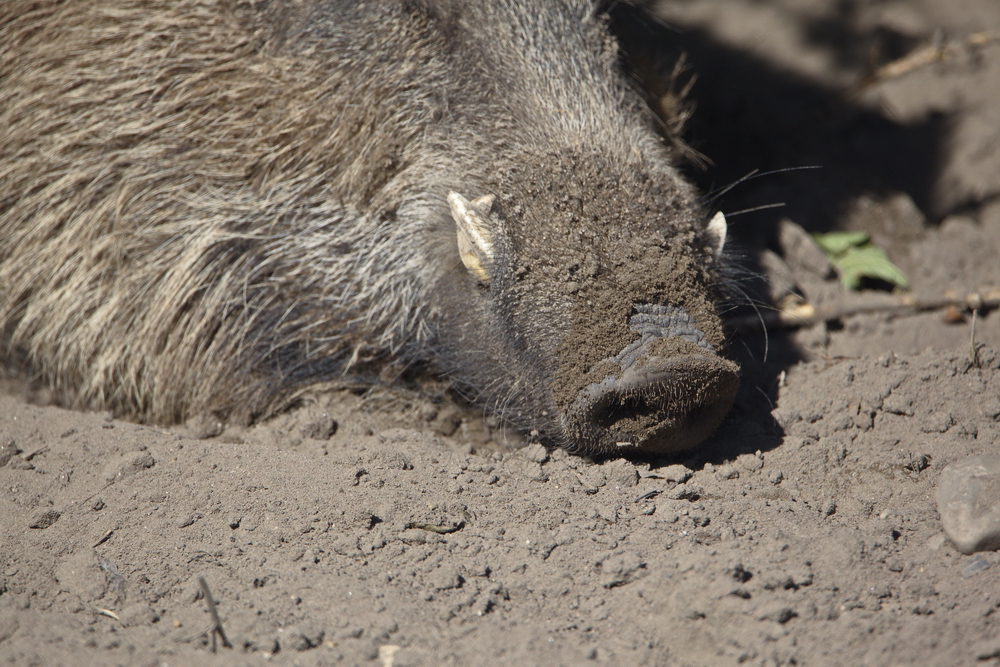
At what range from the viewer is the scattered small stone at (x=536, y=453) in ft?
8.12

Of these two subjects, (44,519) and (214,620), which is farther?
(44,519)

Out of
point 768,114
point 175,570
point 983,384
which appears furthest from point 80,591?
point 768,114

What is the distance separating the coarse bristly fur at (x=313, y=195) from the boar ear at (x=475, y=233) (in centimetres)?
3

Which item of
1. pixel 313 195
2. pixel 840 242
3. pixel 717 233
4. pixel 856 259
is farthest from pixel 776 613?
pixel 840 242

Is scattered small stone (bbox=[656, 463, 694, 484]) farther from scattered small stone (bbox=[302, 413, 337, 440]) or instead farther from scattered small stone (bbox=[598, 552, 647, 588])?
scattered small stone (bbox=[302, 413, 337, 440])

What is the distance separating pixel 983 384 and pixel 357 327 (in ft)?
6.34

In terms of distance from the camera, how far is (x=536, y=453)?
8.15 ft

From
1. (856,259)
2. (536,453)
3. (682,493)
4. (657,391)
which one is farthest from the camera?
(856,259)

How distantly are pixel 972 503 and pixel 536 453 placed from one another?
1105mm

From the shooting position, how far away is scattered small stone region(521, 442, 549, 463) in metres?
2.47

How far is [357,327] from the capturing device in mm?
2809

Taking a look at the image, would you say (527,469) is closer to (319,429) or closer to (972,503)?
(319,429)

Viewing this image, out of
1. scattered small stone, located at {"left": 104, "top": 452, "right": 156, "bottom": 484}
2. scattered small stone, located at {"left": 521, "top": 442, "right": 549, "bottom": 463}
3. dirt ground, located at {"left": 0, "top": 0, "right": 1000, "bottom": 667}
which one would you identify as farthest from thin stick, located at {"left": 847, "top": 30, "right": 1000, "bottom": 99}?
scattered small stone, located at {"left": 104, "top": 452, "right": 156, "bottom": 484}

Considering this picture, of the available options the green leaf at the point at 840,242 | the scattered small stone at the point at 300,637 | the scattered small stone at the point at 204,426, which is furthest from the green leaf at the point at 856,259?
the scattered small stone at the point at 300,637
